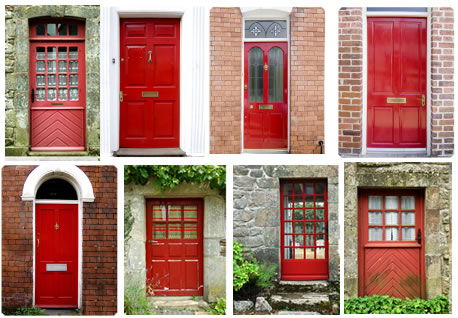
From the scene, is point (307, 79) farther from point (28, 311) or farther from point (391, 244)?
point (28, 311)

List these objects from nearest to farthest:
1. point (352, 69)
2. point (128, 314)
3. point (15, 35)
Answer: point (128, 314) → point (352, 69) → point (15, 35)

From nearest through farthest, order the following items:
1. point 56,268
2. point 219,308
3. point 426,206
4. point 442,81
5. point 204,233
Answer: point 426,206, point 219,308, point 442,81, point 56,268, point 204,233

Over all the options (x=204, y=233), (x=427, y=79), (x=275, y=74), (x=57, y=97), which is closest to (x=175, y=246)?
(x=204, y=233)

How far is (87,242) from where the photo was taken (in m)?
5.72

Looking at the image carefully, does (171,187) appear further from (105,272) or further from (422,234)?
(422,234)

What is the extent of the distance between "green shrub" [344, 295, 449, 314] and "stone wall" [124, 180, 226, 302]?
1.59m

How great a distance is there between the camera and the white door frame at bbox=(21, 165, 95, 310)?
563cm

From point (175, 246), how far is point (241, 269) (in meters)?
1.24

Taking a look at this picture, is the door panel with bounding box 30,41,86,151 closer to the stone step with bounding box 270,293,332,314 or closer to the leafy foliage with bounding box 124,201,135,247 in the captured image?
the leafy foliage with bounding box 124,201,135,247

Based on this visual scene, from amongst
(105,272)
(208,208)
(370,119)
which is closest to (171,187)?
(208,208)

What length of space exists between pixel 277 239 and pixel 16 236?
9.85 feet

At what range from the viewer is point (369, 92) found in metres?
5.61

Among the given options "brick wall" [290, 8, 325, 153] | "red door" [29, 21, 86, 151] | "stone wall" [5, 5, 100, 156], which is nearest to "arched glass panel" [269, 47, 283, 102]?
"brick wall" [290, 8, 325, 153]

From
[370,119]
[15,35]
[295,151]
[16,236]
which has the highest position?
[15,35]
